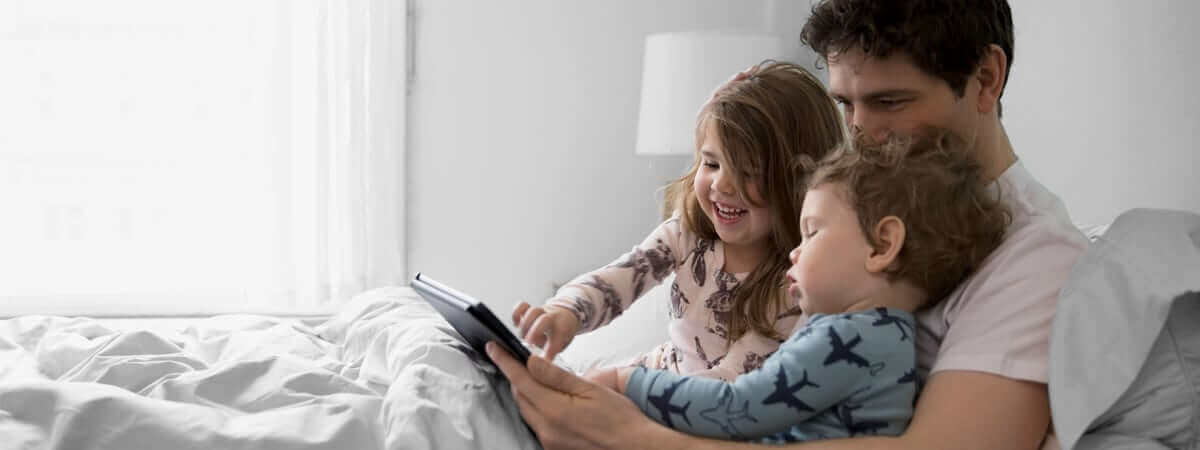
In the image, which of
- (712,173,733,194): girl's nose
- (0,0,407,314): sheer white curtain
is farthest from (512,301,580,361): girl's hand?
(0,0,407,314): sheer white curtain

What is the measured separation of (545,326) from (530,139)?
2227 millimetres

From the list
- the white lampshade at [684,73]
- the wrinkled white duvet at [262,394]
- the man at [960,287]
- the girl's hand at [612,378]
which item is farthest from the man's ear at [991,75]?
the white lampshade at [684,73]

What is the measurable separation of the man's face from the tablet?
1.55 ft

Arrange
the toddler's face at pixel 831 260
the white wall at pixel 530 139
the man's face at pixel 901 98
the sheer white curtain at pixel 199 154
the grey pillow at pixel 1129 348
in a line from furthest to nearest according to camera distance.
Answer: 1. the white wall at pixel 530 139
2. the sheer white curtain at pixel 199 154
3. the man's face at pixel 901 98
4. the toddler's face at pixel 831 260
5. the grey pillow at pixel 1129 348

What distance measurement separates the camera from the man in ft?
3.46

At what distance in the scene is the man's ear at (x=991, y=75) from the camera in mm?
1258

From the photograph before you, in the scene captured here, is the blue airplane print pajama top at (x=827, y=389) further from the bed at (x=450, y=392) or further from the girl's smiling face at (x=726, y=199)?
the girl's smiling face at (x=726, y=199)

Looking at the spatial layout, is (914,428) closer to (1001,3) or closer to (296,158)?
(1001,3)

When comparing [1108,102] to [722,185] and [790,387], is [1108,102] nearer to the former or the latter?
[722,185]

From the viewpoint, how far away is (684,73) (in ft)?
9.87

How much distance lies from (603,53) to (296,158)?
101cm

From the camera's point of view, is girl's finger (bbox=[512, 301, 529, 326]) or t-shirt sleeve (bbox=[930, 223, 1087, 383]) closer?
t-shirt sleeve (bbox=[930, 223, 1087, 383])

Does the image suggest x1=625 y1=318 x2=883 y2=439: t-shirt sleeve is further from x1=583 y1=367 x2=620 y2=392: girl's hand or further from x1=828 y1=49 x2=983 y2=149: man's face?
x1=828 y1=49 x2=983 y2=149: man's face

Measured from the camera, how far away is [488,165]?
3.57m
